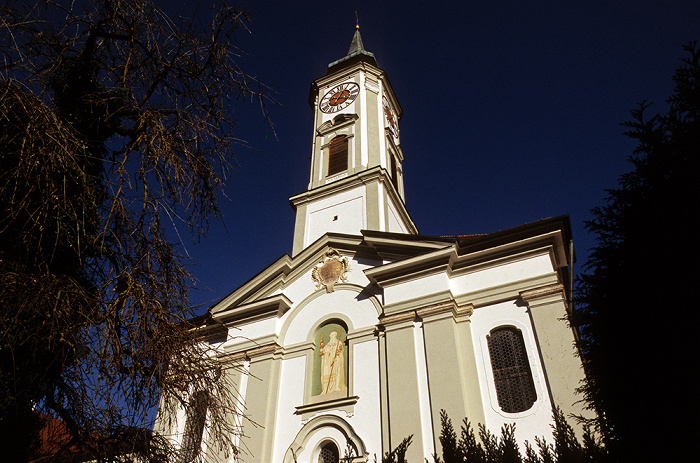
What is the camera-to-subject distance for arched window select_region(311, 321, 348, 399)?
1240 cm

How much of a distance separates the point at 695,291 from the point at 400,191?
16023 millimetres

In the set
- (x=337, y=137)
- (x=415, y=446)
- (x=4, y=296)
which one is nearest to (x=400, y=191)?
(x=337, y=137)

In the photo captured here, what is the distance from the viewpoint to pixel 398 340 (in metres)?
12.0

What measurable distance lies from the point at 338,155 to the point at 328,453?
11.4 m

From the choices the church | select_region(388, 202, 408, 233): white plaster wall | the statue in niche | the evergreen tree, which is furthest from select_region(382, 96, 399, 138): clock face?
the evergreen tree

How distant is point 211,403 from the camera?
4.77 m

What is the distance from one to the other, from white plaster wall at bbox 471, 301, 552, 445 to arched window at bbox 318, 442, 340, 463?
11.2ft

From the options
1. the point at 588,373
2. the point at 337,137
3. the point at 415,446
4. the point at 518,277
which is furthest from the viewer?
the point at 337,137

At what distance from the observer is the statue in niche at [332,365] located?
1242 centimetres

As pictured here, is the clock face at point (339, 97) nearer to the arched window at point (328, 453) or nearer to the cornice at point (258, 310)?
the cornice at point (258, 310)

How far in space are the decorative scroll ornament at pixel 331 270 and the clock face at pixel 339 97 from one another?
8774mm

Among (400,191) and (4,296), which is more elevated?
(400,191)

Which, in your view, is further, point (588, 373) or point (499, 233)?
point (499, 233)

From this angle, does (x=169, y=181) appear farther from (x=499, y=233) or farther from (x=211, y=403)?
(x=499, y=233)
